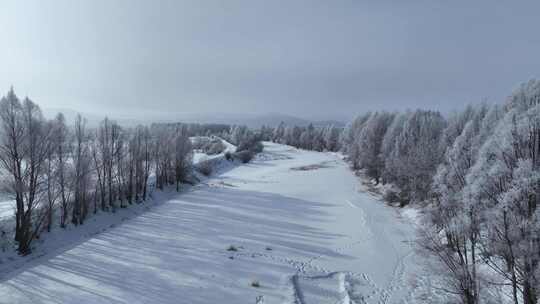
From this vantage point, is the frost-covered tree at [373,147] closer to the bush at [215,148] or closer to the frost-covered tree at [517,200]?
the frost-covered tree at [517,200]

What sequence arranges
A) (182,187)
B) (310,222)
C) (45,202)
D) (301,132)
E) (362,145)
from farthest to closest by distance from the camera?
(301,132) → (362,145) → (182,187) → (310,222) → (45,202)

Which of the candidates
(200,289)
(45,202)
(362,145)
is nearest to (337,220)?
(200,289)

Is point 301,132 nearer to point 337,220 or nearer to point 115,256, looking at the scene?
point 337,220

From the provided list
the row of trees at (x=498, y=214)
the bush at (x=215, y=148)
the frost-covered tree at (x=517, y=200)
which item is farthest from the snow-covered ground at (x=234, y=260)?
the bush at (x=215, y=148)

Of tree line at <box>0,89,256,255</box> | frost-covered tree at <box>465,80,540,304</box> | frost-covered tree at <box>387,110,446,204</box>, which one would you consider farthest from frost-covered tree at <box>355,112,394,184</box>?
tree line at <box>0,89,256,255</box>

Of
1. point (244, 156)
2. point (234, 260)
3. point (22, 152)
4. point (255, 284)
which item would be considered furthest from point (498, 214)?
point (244, 156)

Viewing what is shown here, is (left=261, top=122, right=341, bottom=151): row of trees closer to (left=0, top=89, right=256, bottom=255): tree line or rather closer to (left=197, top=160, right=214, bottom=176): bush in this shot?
(left=197, top=160, right=214, bottom=176): bush
